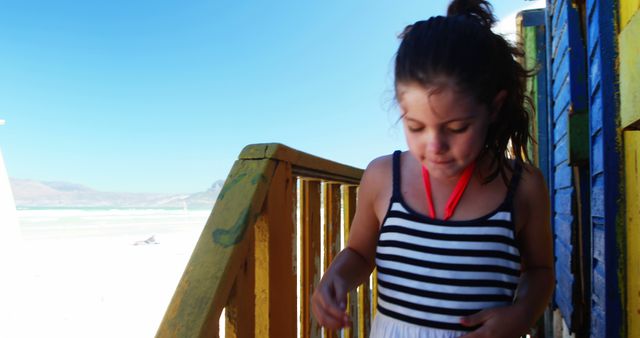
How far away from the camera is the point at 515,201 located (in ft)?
3.50

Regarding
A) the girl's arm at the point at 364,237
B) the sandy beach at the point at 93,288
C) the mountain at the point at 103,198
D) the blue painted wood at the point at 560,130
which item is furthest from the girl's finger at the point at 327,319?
the mountain at the point at 103,198

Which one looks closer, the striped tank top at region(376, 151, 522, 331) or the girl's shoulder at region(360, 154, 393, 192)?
the striped tank top at region(376, 151, 522, 331)

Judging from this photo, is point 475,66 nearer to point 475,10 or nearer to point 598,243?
point 475,10

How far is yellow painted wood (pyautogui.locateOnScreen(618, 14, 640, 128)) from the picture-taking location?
3.84ft

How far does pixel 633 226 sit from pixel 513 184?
2.68ft

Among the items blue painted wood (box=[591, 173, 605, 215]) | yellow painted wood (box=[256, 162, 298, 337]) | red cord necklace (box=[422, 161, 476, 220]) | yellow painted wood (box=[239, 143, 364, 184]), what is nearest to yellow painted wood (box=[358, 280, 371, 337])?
yellow painted wood (box=[239, 143, 364, 184])

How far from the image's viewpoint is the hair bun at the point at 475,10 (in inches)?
47.9

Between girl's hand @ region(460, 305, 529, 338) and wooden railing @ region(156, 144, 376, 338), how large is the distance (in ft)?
1.51

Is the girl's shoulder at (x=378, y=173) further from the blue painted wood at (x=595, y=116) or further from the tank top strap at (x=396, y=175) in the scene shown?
the blue painted wood at (x=595, y=116)

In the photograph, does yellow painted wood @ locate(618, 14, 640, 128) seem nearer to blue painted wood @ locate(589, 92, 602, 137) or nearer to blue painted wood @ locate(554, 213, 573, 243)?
blue painted wood @ locate(589, 92, 602, 137)

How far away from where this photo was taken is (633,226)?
1.60 metres

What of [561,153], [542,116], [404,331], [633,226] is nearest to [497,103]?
[404,331]

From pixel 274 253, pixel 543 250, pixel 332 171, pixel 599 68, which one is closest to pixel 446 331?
pixel 543 250

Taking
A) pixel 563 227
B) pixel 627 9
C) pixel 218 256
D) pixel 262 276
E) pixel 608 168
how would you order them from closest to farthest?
pixel 218 256
pixel 262 276
pixel 627 9
pixel 608 168
pixel 563 227
